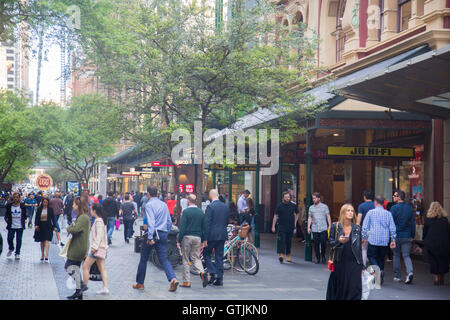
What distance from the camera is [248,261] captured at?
46.1ft

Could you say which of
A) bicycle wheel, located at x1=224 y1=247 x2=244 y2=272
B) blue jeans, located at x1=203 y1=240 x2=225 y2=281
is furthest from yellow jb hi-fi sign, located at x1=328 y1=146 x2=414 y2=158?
blue jeans, located at x1=203 y1=240 x2=225 y2=281

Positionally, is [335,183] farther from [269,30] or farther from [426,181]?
[269,30]

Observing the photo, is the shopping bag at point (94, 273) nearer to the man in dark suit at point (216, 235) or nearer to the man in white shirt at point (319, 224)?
the man in dark suit at point (216, 235)

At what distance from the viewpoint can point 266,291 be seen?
1151cm

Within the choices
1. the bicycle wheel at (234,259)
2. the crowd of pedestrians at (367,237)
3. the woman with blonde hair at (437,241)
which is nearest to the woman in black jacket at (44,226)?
the bicycle wheel at (234,259)

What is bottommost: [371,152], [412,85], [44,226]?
[44,226]

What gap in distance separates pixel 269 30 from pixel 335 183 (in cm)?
1005

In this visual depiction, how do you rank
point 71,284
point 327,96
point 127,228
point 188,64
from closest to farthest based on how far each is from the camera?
point 71,284, point 188,64, point 327,96, point 127,228

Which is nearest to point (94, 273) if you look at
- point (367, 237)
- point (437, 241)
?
point (367, 237)

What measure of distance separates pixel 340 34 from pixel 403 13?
469cm

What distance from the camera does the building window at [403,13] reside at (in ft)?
60.6

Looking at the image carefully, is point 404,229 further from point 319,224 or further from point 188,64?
point 188,64

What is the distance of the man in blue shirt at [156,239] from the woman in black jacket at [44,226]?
18.2 ft
